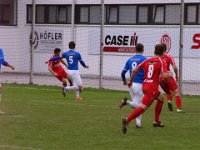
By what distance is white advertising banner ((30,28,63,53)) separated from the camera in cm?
4044

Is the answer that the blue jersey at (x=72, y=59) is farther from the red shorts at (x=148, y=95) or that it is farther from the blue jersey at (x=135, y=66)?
the red shorts at (x=148, y=95)

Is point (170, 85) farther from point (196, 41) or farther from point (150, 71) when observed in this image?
point (196, 41)

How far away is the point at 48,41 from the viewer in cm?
4069

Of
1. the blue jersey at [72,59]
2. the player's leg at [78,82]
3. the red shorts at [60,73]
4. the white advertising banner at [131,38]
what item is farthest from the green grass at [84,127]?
the white advertising banner at [131,38]

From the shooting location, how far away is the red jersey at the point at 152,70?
1583 cm

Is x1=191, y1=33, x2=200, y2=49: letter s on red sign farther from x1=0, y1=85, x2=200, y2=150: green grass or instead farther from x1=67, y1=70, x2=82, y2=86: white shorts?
x1=67, y1=70, x2=82, y2=86: white shorts

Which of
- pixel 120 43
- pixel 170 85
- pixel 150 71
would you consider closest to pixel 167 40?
pixel 120 43

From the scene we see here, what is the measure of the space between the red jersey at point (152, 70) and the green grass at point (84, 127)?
40.9 inches

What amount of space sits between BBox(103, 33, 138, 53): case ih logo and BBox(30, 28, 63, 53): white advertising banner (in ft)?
10.5

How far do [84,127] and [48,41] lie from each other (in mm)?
24293

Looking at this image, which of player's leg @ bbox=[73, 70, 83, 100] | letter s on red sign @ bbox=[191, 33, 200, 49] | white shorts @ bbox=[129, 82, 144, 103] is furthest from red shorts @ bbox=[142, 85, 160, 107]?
letter s on red sign @ bbox=[191, 33, 200, 49]

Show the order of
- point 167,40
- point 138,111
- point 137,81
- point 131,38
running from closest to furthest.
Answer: point 138,111, point 137,81, point 167,40, point 131,38

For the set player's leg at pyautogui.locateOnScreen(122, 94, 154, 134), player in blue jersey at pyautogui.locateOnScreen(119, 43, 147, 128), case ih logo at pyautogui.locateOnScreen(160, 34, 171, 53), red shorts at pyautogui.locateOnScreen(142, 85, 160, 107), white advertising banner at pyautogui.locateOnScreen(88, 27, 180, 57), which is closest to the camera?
player's leg at pyautogui.locateOnScreen(122, 94, 154, 134)

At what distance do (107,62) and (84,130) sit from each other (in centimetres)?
2206
